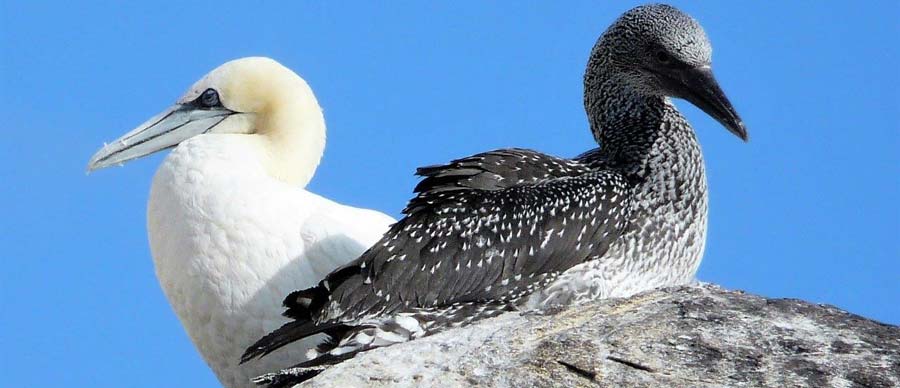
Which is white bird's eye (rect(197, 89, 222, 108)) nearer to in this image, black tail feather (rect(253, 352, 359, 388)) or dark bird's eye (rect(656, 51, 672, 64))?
dark bird's eye (rect(656, 51, 672, 64))

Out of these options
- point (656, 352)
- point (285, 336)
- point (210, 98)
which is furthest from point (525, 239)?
point (210, 98)

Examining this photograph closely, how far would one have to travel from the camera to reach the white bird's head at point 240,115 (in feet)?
38.8

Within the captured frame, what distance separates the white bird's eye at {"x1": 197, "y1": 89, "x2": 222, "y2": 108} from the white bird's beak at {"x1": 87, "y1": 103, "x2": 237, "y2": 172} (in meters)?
0.03

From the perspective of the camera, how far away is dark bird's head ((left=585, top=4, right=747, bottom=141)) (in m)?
10.2

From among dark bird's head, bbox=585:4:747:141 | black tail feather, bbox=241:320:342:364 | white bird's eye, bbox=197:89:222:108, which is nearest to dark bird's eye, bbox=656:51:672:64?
dark bird's head, bbox=585:4:747:141

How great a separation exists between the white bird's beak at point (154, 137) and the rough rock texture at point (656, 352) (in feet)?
14.9

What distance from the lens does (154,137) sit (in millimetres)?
11961

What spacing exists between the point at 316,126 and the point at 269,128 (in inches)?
14.8

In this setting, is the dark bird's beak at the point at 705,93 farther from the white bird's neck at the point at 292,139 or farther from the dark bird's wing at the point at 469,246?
the white bird's neck at the point at 292,139

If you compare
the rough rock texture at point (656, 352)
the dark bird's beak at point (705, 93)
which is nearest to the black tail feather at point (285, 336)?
the rough rock texture at point (656, 352)

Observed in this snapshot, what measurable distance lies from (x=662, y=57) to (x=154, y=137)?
4068mm

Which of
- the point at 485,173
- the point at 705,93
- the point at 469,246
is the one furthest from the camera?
the point at 705,93

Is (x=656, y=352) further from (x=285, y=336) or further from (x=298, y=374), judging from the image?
(x=285, y=336)

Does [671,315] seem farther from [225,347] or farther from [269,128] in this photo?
[269,128]
